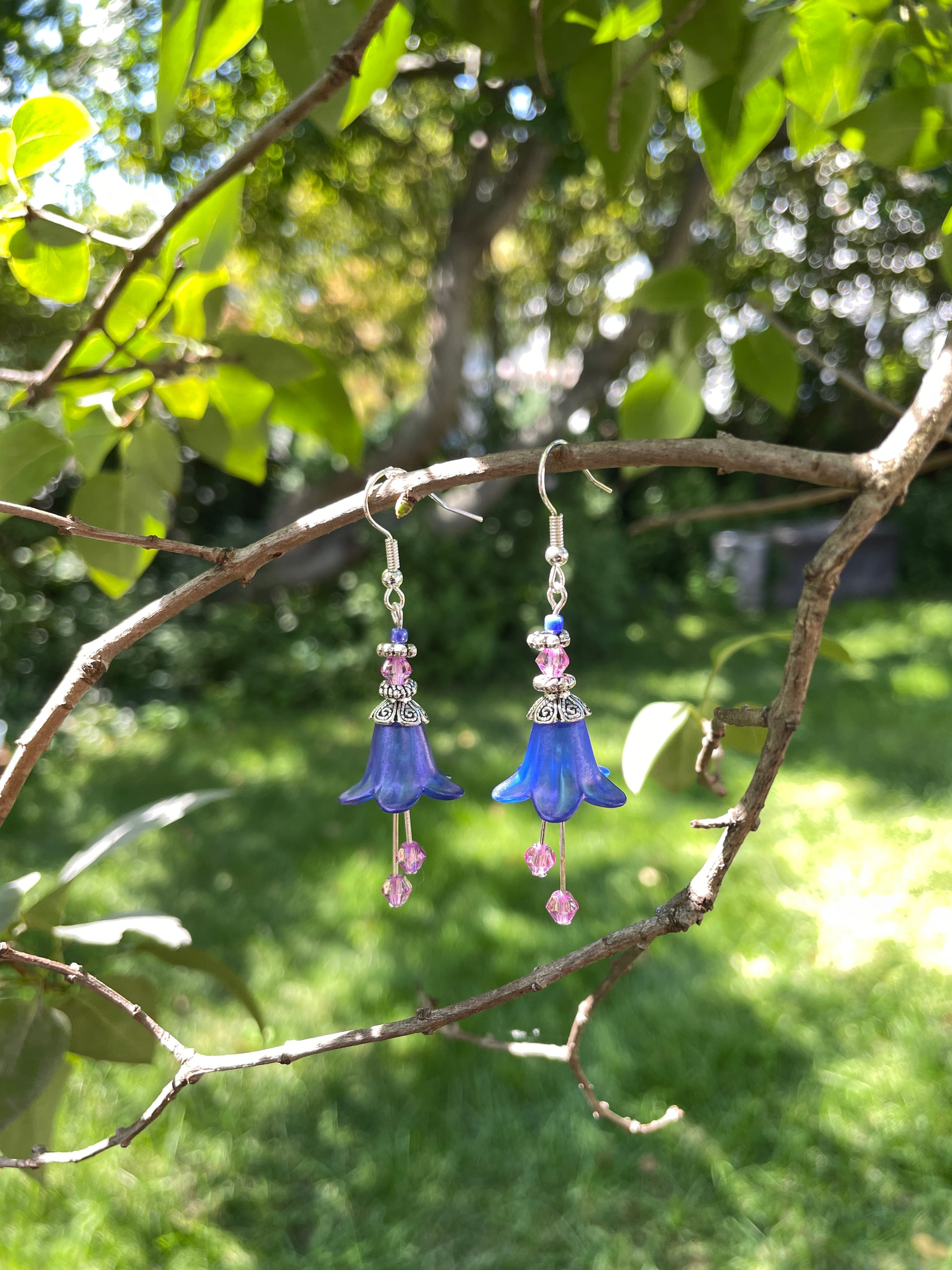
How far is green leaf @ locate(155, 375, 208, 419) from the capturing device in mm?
1001

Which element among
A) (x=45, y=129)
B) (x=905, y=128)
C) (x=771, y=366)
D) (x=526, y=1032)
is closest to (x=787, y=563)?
(x=526, y=1032)

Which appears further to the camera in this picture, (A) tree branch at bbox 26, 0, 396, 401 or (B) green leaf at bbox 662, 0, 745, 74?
(B) green leaf at bbox 662, 0, 745, 74

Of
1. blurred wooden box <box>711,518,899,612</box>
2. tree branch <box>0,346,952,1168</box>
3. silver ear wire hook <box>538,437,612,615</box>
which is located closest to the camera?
tree branch <box>0,346,952,1168</box>

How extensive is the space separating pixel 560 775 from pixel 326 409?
0.50 metres

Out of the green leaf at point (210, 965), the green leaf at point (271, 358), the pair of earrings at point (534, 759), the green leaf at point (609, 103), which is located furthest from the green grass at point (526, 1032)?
the green leaf at point (609, 103)

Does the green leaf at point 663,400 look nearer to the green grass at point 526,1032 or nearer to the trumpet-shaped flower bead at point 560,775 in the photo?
the trumpet-shaped flower bead at point 560,775

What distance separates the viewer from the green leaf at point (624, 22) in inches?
36.4

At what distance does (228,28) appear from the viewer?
0.84m

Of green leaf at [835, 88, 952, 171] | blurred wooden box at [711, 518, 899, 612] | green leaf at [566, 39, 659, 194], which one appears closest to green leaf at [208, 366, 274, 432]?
green leaf at [566, 39, 659, 194]

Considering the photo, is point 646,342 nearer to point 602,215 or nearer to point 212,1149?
point 602,215

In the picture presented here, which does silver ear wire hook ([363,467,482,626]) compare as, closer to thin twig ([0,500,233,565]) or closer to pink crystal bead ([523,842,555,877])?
thin twig ([0,500,233,565])

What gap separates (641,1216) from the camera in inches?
74.9

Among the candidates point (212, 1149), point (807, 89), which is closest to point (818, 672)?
point (212, 1149)

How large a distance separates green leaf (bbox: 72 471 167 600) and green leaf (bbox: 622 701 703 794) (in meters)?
0.56
